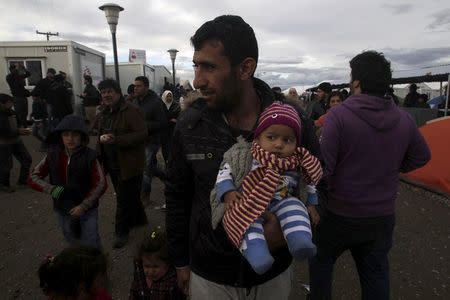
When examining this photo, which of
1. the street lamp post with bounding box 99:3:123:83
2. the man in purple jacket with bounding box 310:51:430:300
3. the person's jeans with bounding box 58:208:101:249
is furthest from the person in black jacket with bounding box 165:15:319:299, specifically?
the street lamp post with bounding box 99:3:123:83

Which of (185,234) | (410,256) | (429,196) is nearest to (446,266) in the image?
(410,256)

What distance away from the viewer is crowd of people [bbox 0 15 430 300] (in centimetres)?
155

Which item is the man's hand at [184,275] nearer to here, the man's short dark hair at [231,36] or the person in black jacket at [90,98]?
the man's short dark hair at [231,36]

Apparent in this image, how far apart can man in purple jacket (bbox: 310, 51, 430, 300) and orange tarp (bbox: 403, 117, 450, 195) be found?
14.9 ft

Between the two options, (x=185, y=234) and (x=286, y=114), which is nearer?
(x=286, y=114)

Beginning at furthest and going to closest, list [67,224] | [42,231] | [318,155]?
1. [42,231]
2. [67,224]
3. [318,155]

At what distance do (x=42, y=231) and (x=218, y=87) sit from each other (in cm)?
438

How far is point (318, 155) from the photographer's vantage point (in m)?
1.86

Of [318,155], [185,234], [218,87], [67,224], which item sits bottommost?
[67,224]

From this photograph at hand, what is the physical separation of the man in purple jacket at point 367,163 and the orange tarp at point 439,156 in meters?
4.53

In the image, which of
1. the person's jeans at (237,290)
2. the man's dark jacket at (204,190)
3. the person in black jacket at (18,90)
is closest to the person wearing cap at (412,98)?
the man's dark jacket at (204,190)

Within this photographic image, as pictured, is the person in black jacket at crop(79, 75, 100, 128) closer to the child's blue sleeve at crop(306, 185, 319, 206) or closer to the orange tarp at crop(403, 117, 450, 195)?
the orange tarp at crop(403, 117, 450, 195)

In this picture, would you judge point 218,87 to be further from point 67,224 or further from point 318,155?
point 67,224

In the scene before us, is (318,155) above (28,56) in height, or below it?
below
